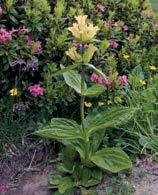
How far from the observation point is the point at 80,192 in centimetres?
358

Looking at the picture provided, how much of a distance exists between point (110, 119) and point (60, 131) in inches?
14.4

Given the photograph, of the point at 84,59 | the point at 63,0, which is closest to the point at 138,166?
the point at 84,59

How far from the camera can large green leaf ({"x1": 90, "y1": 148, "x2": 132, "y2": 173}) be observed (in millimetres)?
3459

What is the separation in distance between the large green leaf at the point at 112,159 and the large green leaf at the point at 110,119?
177 millimetres

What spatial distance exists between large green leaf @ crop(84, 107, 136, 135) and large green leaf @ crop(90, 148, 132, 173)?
0.18 metres

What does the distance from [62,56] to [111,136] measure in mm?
763

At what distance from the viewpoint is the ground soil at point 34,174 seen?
3.62 metres

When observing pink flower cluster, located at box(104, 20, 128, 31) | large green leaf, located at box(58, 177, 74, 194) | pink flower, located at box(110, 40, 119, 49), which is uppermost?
pink flower cluster, located at box(104, 20, 128, 31)

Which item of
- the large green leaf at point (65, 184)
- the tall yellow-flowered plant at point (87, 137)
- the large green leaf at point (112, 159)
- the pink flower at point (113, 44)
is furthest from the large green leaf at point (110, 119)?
the pink flower at point (113, 44)

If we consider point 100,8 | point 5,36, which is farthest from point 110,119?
point 100,8

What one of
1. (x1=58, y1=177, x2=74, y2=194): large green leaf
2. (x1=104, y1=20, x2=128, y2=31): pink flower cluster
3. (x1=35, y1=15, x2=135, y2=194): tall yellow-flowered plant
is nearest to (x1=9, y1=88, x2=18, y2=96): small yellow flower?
(x1=35, y1=15, x2=135, y2=194): tall yellow-flowered plant

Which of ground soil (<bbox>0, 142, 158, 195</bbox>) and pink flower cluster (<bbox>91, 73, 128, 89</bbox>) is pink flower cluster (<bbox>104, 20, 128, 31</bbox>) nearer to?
pink flower cluster (<bbox>91, 73, 128, 89</bbox>)

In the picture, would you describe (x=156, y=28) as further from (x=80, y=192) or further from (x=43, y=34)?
(x=80, y=192)

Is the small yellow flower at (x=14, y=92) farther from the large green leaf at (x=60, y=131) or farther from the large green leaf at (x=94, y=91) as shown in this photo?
the large green leaf at (x=94, y=91)
